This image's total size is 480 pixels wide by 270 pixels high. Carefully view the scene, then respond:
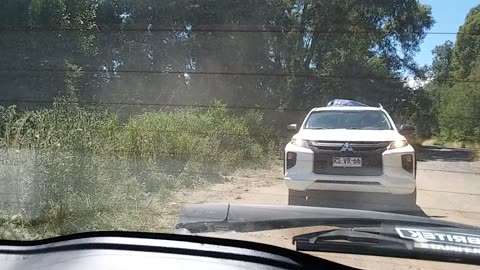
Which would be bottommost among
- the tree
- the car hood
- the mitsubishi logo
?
the mitsubishi logo

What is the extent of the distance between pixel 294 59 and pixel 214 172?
1.15 m

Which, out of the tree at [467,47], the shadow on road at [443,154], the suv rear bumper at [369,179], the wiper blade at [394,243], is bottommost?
the wiper blade at [394,243]

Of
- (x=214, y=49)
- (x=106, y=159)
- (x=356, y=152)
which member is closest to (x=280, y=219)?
(x=356, y=152)

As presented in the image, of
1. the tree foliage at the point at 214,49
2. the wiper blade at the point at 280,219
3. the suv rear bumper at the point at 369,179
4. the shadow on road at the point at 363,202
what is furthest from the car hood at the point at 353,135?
the wiper blade at the point at 280,219

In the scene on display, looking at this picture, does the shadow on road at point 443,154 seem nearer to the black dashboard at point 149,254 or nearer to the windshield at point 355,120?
the windshield at point 355,120

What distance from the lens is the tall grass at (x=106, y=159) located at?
4277mm

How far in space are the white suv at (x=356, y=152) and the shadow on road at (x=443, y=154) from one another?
10 centimetres

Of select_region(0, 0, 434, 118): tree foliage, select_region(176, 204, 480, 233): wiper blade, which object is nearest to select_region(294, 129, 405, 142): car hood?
select_region(0, 0, 434, 118): tree foliage

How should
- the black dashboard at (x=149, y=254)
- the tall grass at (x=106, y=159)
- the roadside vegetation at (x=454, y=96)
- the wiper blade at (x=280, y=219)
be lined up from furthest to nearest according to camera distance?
1. the tall grass at (x=106, y=159)
2. the roadside vegetation at (x=454, y=96)
3. the wiper blade at (x=280, y=219)
4. the black dashboard at (x=149, y=254)

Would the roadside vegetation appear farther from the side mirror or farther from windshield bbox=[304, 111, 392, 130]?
windshield bbox=[304, 111, 392, 130]

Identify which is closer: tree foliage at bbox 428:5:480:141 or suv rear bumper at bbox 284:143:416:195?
tree foliage at bbox 428:5:480:141

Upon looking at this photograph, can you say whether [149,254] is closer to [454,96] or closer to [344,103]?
[344,103]

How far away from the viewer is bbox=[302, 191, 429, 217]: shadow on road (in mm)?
3359

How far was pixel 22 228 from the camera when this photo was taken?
13.5 ft
